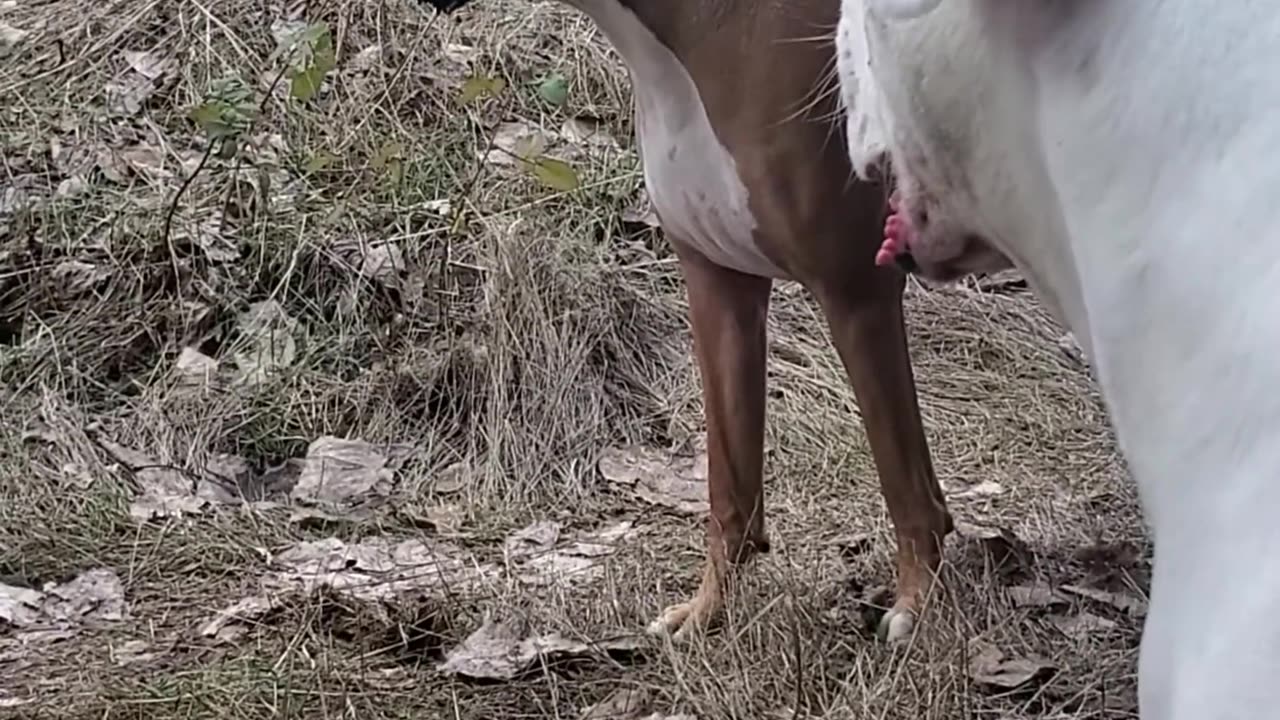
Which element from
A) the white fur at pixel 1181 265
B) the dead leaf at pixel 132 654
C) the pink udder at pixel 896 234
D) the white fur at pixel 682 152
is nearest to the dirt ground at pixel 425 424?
the dead leaf at pixel 132 654

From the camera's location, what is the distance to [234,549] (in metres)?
2.46

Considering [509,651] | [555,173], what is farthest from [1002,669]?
[555,173]

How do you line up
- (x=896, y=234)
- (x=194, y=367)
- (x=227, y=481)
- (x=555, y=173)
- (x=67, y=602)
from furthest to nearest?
(x=194, y=367) < (x=227, y=481) < (x=555, y=173) < (x=67, y=602) < (x=896, y=234)

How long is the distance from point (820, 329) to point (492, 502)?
82cm

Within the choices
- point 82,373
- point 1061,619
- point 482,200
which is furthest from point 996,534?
point 82,373

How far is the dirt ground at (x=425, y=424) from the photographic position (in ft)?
6.67

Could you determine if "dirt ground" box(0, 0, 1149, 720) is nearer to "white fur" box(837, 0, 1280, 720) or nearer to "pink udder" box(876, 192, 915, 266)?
"pink udder" box(876, 192, 915, 266)

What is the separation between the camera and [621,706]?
1.98 m

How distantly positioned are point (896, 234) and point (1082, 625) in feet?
3.41

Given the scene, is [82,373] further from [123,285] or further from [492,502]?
[492,502]

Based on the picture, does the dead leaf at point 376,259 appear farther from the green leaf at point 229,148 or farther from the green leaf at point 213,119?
the green leaf at point 213,119

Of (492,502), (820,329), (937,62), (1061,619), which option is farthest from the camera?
(820,329)

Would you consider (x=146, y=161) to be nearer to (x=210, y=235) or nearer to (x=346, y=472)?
(x=210, y=235)

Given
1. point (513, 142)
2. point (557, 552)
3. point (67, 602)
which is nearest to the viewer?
point (67, 602)
